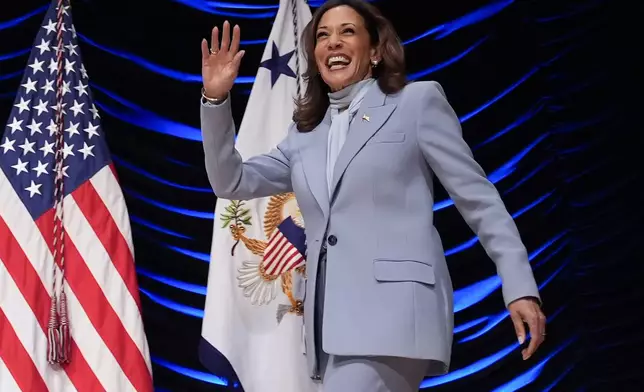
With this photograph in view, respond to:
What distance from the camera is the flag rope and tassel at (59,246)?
261cm

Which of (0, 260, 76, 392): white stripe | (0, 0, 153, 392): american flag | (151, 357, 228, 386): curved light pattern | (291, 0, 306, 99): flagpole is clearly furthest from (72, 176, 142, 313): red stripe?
(291, 0, 306, 99): flagpole

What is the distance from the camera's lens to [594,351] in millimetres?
2932

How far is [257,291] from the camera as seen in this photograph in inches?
109

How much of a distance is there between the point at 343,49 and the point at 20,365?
4.94ft

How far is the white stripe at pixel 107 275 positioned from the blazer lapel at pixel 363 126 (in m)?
1.33

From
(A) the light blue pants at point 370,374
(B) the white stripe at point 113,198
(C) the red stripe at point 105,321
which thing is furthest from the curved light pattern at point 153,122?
(A) the light blue pants at point 370,374

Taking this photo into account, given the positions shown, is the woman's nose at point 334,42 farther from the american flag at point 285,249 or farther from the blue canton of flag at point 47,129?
the blue canton of flag at point 47,129

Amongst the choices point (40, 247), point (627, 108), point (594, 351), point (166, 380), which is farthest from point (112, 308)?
point (627, 108)

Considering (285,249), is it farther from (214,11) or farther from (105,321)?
(214,11)

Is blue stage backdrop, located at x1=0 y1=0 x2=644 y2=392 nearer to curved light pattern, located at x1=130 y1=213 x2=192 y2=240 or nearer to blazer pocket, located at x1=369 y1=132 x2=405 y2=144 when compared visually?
curved light pattern, located at x1=130 y1=213 x2=192 y2=240

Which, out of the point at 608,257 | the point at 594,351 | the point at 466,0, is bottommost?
the point at 594,351

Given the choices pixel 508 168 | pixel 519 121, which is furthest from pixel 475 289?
pixel 519 121

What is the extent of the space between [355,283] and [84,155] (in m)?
1.58

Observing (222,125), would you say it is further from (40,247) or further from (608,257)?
(608,257)
